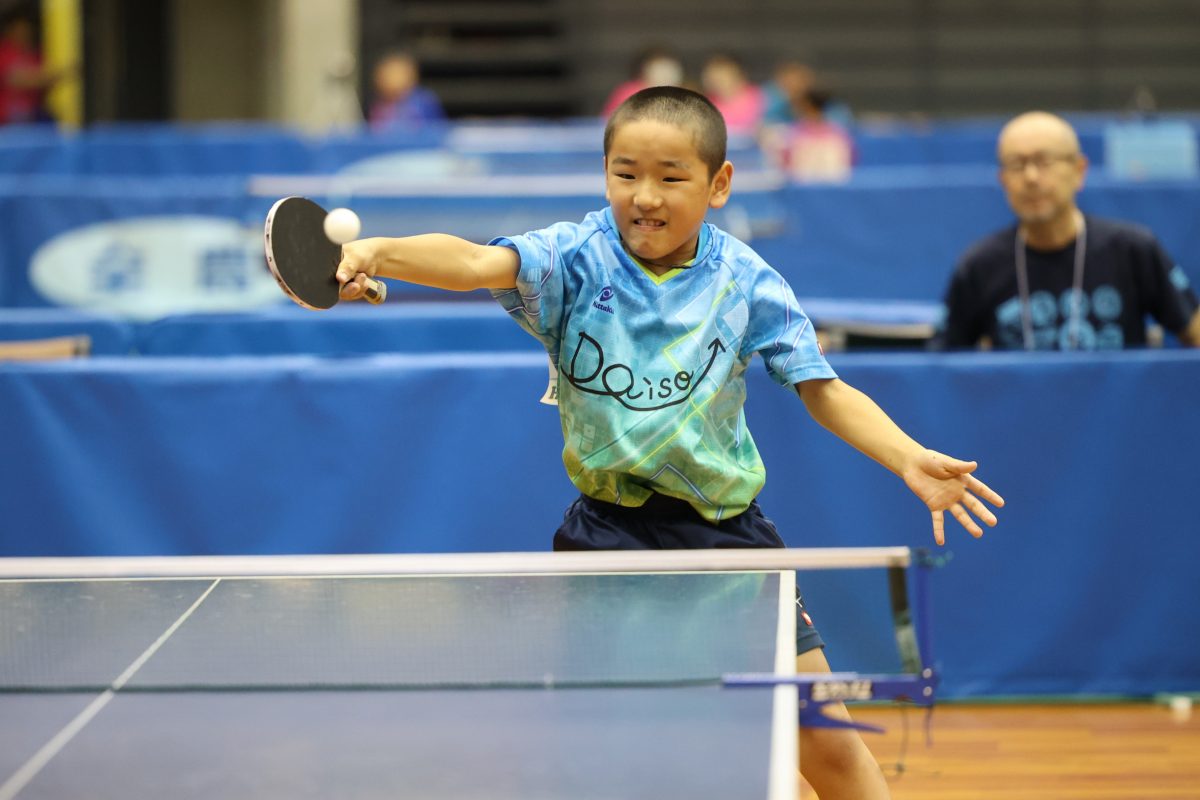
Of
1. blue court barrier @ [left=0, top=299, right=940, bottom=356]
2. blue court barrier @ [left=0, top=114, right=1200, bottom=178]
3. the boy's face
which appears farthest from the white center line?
blue court barrier @ [left=0, top=114, right=1200, bottom=178]

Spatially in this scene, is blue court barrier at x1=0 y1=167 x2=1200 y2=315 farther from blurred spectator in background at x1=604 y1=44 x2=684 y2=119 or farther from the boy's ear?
the boy's ear

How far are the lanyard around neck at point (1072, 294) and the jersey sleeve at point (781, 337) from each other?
2.38 metres

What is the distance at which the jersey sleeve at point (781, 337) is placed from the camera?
2.59 metres

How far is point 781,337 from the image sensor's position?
261cm

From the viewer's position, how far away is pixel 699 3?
16.4 metres

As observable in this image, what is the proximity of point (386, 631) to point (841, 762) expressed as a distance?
72 centimetres

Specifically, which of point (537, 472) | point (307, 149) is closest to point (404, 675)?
point (537, 472)

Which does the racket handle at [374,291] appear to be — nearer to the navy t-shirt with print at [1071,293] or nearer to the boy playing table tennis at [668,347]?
the boy playing table tennis at [668,347]

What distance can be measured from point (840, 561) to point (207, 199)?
22.3 ft

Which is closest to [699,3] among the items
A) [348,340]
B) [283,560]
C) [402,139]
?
[402,139]

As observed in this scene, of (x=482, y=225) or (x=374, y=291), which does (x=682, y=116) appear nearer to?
(x=374, y=291)

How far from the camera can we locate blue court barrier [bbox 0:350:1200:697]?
4160mm

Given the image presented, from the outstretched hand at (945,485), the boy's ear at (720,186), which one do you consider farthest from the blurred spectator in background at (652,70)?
the outstretched hand at (945,485)

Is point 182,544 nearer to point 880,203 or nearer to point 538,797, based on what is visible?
point 538,797
